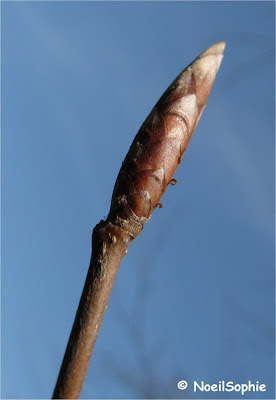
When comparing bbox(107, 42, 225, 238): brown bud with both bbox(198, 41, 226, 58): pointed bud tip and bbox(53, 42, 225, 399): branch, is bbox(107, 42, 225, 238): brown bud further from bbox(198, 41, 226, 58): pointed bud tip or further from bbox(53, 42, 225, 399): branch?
bbox(198, 41, 226, 58): pointed bud tip

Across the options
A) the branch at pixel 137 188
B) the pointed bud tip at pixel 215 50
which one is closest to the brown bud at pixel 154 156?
the branch at pixel 137 188

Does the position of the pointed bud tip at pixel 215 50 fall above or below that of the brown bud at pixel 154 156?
above

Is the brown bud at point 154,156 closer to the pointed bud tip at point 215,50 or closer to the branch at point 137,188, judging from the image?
the branch at point 137,188

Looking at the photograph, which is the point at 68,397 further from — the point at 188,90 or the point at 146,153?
the point at 188,90

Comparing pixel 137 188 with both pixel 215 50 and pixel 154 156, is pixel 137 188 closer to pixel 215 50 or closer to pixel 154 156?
pixel 154 156

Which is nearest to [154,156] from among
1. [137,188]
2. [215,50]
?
[137,188]

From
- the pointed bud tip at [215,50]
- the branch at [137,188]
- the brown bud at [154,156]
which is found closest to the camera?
the branch at [137,188]

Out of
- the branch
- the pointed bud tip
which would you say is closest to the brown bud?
the branch

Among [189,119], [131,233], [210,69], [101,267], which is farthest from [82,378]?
[210,69]
